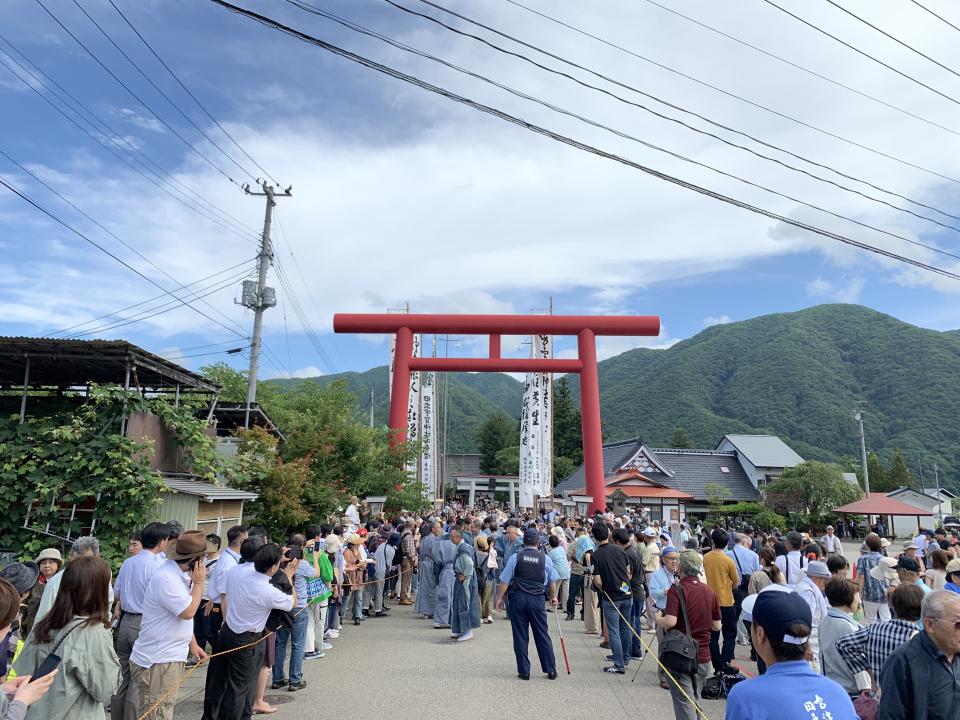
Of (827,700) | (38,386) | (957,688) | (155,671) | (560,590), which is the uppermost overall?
(38,386)

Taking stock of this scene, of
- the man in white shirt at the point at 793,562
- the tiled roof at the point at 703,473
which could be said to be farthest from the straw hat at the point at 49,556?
the tiled roof at the point at 703,473

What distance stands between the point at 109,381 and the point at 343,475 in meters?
6.28

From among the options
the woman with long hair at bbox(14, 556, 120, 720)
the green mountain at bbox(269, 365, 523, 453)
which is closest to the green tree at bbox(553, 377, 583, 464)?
the green mountain at bbox(269, 365, 523, 453)

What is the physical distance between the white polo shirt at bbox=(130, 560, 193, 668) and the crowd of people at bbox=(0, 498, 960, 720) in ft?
0.04

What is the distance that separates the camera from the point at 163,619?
14.6 feet

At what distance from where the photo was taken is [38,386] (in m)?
10.9

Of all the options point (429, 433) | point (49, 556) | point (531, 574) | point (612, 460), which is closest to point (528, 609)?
point (531, 574)

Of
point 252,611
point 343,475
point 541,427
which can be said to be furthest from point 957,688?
point 541,427

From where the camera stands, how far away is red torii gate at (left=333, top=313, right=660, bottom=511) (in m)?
21.7

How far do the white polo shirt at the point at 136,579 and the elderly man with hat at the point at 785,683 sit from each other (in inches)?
173

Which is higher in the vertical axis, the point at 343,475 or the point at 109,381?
the point at 109,381

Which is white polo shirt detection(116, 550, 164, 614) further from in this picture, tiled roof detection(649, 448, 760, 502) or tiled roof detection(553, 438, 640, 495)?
tiled roof detection(649, 448, 760, 502)

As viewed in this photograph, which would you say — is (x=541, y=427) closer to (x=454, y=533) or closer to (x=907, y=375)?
(x=454, y=533)

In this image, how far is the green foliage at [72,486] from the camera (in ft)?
28.6
